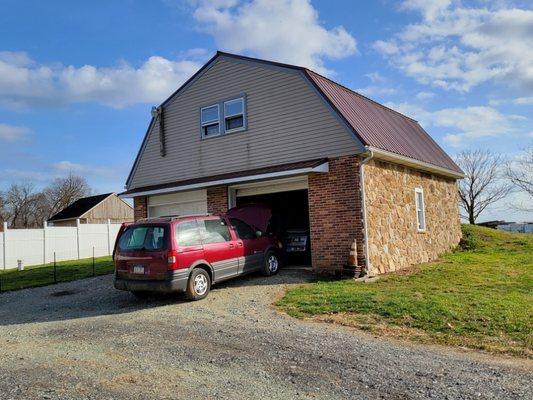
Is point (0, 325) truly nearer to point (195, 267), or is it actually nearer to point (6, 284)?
point (195, 267)

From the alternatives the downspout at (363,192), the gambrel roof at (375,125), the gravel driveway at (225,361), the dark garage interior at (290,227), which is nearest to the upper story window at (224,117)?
the gambrel roof at (375,125)

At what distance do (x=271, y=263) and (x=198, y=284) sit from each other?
10.0ft

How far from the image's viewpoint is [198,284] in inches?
404

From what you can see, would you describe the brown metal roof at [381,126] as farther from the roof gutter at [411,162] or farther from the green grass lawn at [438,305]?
the green grass lawn at [438,305]

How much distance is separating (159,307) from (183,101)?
368 inches

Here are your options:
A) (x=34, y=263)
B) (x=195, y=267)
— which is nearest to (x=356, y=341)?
(x=195, y=267)

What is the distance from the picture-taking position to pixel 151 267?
9.83 meters

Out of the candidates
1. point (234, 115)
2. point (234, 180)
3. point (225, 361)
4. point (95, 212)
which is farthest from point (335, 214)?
point (95, 212)

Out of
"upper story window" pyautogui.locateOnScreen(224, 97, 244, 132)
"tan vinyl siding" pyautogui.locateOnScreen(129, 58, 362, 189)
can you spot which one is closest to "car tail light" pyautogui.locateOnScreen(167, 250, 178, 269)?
"tan vinyl siding" pyautogui.locateOnScreen(129, 58, 362, 189)

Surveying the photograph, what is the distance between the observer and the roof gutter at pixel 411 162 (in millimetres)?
13055

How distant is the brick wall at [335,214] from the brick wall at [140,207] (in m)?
7.06

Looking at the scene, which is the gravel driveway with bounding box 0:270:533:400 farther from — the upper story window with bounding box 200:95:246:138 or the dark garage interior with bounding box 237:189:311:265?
the upper story window with bounding box 200:95:246:138

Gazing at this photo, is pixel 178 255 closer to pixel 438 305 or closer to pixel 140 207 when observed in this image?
pixel 438 305

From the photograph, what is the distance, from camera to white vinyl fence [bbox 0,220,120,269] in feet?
85.3
